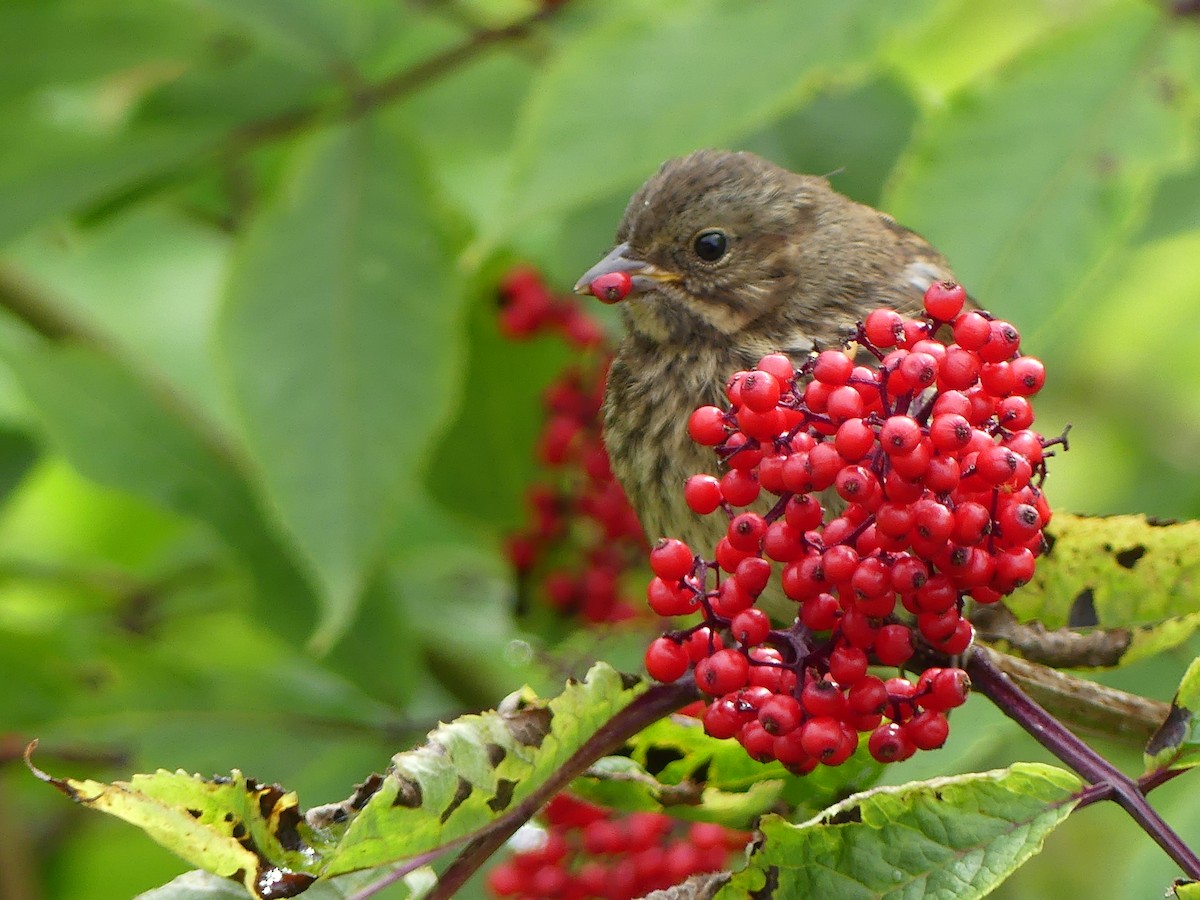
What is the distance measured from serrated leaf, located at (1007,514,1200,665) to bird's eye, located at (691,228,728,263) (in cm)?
119

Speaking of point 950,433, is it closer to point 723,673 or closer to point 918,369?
point 918,369

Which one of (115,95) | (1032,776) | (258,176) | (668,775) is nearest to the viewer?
(1032,776)

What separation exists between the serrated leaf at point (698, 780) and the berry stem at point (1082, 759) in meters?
0.27

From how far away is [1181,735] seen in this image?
162 centimetres

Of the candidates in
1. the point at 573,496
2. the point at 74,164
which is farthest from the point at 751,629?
the point at 74,164

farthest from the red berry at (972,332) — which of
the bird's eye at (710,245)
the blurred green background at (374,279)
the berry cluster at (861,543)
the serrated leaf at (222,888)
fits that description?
the bird's eye at (710,245)

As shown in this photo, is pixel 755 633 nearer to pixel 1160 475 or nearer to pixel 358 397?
pixel 358 397

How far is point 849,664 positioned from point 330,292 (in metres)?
1.67

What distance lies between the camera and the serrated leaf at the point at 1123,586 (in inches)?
79.3

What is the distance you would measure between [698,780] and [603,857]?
0.88 m

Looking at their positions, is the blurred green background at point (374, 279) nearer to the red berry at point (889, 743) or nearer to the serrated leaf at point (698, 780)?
the serrated leaf at point (698, 780)

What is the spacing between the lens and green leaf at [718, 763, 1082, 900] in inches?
60.7

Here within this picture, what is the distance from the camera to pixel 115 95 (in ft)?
16.1

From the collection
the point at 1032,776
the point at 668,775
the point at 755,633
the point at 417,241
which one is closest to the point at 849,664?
the point at 755,633
